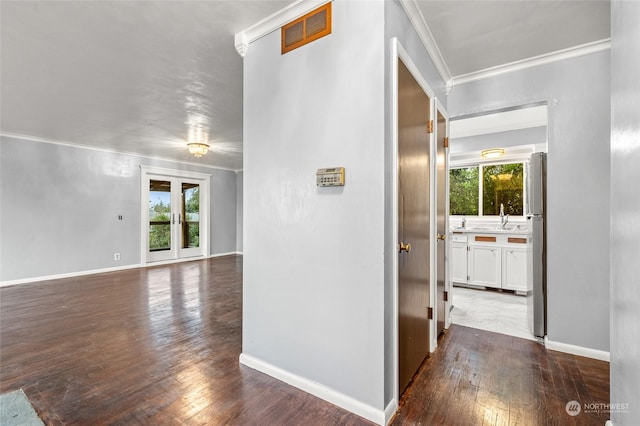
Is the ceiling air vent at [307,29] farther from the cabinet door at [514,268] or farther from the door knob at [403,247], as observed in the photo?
the cabinet door at [514,268]

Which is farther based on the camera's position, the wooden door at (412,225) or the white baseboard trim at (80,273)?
the white baseboard trim at (80,273)

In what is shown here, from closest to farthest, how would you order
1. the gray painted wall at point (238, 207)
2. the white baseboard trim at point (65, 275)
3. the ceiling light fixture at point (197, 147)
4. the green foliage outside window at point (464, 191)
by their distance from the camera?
the white baseboard trim at point (65, 275) < the ceiling light fixture at point (197, 147) < the green foliage outside window at point (464, 191) < the gray painted wall at point (238, 207)

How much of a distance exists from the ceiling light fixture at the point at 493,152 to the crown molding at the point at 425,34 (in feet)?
7.71

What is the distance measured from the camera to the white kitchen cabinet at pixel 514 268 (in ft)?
13.8

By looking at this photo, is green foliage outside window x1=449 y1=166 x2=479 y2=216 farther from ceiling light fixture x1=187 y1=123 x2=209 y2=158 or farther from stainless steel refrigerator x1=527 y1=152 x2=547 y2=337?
ceiling light fixture x1=187 y1=123 x2=209 y2=158

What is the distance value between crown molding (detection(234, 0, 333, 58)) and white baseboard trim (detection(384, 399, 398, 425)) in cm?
251

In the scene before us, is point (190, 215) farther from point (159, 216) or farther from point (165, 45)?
point (165, 45)

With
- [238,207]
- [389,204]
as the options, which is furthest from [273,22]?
[238,207]

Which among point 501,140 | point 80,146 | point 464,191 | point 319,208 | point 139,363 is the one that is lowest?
point 139,363

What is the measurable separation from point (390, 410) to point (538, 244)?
7.34 ft

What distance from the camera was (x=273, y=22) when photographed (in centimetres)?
212

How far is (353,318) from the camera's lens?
177cm

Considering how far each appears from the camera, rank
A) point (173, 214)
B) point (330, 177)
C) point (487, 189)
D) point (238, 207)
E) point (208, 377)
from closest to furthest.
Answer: point (330, 177) → point (208, 377) → point (487, 189) → point (173, 214) → point (238, 207)

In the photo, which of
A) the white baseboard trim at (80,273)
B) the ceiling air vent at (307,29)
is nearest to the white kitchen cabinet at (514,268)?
the ceiling air vent at (307,29)
